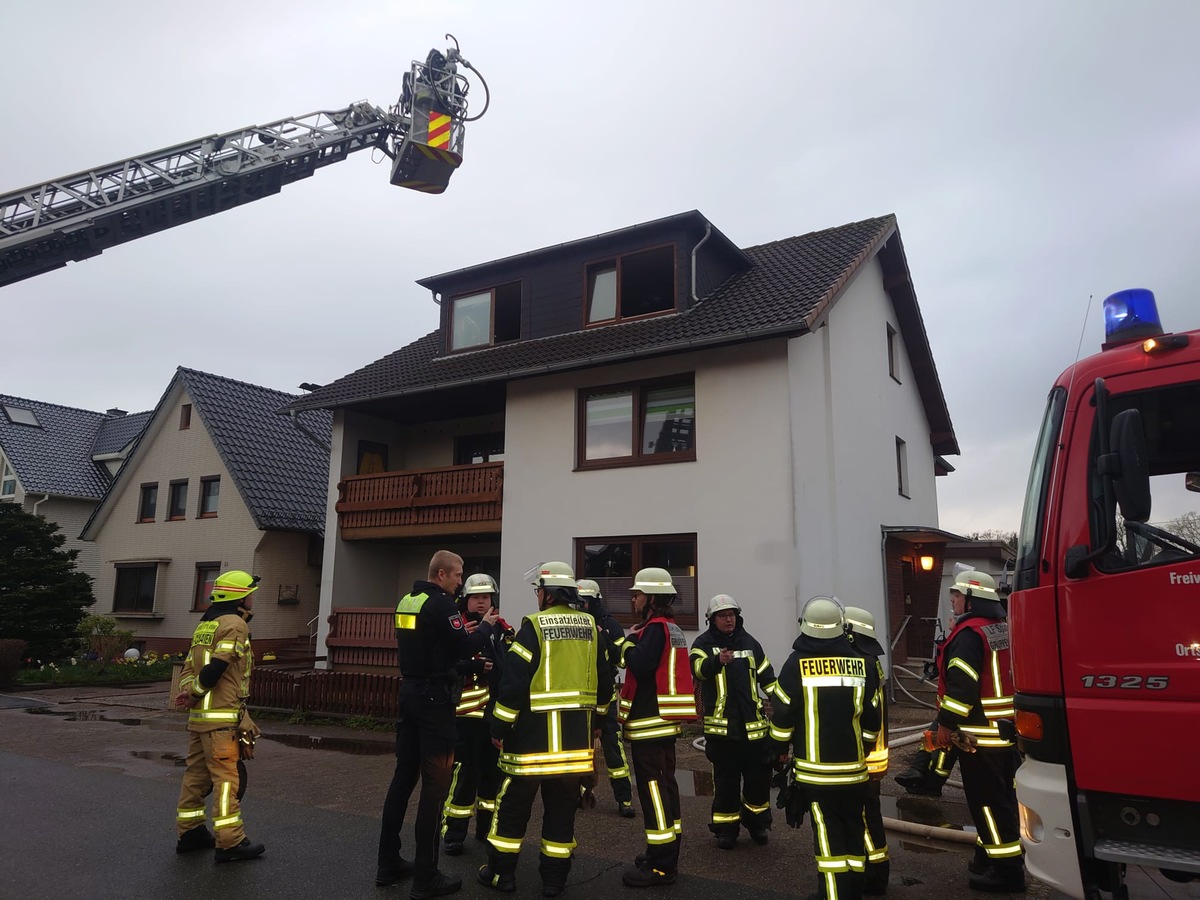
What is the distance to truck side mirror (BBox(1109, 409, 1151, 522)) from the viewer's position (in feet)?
12.4

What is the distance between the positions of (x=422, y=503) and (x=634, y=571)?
15.8 ft

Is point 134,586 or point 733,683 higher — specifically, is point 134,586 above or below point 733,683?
above

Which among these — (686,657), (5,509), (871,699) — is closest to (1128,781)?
(871,699)

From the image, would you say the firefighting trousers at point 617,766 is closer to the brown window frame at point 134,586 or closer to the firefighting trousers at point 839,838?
the firefighting trousers at point 839,838

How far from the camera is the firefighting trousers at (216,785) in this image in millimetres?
5625

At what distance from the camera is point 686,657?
238 inches

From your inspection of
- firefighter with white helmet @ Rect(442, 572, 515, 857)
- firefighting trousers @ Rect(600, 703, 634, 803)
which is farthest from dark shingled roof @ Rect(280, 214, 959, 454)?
firefighter with white helmet @ Rect(442, 572, 515, 857)

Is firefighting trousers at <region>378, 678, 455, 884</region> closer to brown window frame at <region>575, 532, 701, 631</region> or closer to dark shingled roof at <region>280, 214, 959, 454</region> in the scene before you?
brown window frame at <region>575, 532, 701, 631</region>

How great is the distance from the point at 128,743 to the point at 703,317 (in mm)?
10223

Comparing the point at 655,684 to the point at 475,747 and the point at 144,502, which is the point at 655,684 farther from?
the point at 144,502

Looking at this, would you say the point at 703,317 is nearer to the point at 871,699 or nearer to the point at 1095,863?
the point at 871,699

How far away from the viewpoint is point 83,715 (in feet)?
44.5

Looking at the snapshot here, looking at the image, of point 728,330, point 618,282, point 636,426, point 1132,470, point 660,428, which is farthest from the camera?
point 618,282

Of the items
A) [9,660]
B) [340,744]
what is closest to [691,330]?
[340,744]
